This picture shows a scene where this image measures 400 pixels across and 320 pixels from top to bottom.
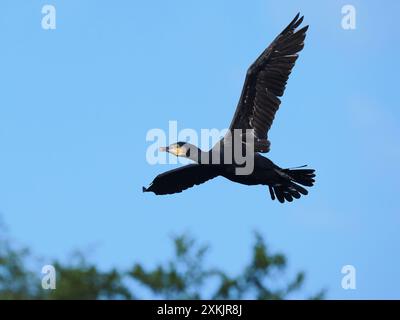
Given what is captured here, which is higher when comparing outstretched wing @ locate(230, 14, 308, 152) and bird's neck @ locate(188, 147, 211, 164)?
outstretched wing @ locate(230, 14, 308, 152)

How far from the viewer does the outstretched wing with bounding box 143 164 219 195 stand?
18016mm

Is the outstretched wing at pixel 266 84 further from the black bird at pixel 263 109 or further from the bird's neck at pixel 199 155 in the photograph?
the bird's neck at pixel 199 155

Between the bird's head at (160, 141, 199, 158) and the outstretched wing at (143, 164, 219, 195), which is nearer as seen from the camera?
→ the bird's head at (160, 141, 199, 158)

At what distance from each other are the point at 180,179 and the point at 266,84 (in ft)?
5.59

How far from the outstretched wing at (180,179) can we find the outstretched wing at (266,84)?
2.35 ft

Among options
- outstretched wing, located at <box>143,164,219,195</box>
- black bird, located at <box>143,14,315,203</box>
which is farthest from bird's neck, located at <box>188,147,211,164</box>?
outstretched wing, located at <box>143,164,219,195</box>

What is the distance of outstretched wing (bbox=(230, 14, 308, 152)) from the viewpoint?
17812 millimetres

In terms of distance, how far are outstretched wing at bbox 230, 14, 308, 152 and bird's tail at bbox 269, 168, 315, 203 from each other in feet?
1.69

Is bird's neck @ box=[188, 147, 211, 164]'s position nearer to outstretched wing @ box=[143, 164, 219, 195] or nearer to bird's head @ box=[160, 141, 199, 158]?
bird's head @ box=[160, 141, 199, 158]

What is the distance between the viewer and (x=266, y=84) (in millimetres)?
17844

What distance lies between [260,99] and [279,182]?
44.4 inches

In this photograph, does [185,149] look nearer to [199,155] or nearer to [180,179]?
[199,155]
